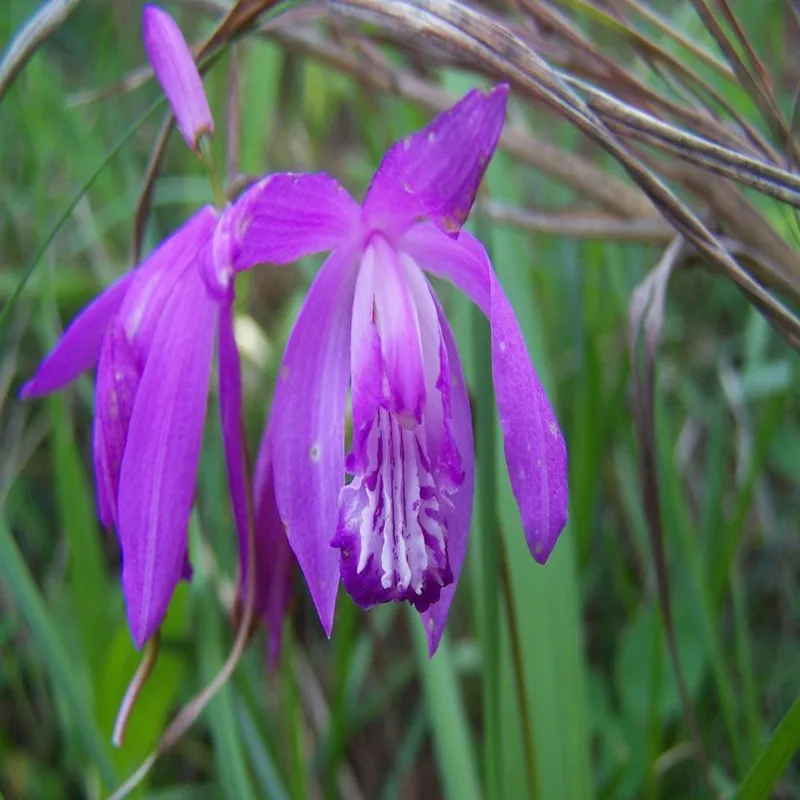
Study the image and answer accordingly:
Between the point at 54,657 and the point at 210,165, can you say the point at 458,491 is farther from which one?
the point at 54,657

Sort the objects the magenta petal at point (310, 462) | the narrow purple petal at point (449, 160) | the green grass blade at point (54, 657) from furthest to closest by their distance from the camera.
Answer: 1. the green grass blade at point (54, 657)
2. the magenta petal at point (310, 462)
3. the narrow purple petal at point (449, 160)

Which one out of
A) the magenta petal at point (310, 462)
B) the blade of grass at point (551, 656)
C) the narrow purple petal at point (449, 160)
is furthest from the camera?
the blade of grass at point (551, 656)

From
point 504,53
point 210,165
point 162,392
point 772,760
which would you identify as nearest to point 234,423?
point 162,392

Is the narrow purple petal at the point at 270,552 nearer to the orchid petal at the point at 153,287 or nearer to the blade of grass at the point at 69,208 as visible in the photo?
the orchid petal at the point at 153,287

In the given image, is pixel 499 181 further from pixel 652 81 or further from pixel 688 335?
pixel 688 335

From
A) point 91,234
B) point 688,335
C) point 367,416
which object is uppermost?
point 91,234

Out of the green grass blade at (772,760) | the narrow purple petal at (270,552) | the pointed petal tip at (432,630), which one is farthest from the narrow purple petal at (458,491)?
the green grass blade at (772,760)

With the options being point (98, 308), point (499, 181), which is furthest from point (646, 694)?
point (98, 308)
